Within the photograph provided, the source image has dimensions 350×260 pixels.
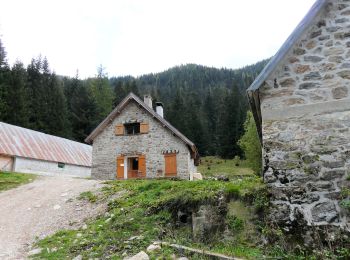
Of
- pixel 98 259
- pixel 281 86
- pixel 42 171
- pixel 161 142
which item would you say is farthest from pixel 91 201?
pixel 42 171

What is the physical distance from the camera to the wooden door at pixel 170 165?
22.3m

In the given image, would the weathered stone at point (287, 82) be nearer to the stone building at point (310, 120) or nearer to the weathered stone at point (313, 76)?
the stone building at point (310, 120)

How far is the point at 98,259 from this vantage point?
686cm

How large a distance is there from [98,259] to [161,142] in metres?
16.1

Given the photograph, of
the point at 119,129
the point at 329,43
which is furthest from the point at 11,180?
the point at 329,43

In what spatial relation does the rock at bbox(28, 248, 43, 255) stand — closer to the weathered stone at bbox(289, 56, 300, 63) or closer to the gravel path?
the gravel path

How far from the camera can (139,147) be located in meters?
23.2

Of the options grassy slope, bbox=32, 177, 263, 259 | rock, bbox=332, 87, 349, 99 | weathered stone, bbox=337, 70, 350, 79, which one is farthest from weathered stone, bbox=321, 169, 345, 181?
weathered stone, bbox=337, 70, 350, 79

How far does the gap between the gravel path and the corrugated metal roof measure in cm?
1097

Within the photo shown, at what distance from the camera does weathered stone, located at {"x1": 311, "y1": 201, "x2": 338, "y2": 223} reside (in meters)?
6.46

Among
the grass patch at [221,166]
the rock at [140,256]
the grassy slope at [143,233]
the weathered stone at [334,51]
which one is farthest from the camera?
the grass patch at [221,166]

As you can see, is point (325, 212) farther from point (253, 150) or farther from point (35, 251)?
point (253, 150)

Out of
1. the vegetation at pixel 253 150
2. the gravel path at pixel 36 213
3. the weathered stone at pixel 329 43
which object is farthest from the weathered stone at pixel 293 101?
the vegetation at pixel 253 150

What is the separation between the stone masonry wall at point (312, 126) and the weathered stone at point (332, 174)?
17 millimetres
